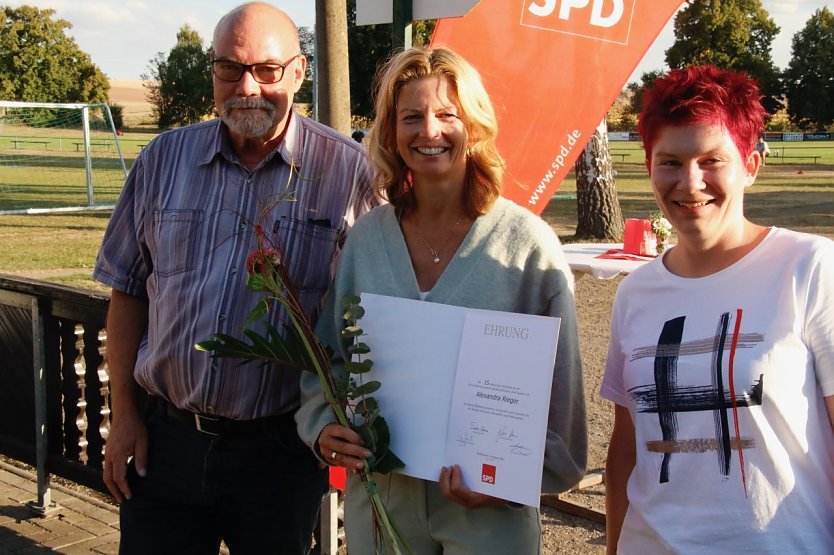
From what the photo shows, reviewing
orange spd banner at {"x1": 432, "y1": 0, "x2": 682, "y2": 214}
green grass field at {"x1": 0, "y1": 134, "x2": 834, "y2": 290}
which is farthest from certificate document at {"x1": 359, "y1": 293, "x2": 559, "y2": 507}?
green grass field at {"x1": 0, "y1": 134, "x2": 834, "y2": 290}

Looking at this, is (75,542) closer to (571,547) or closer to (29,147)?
(571,547)

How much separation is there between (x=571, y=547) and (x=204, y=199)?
9.41 feet

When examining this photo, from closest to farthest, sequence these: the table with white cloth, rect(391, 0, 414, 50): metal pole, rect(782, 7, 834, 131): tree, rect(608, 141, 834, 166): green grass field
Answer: rect(391, 0, 414, 50): metal pole → the table with white cloth → rect(608, 141, 834, 166): green grass field → rect(782, 7, 834, 131): tree

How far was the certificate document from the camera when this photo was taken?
2.18m

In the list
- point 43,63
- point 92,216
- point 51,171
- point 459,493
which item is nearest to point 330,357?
point 459,493

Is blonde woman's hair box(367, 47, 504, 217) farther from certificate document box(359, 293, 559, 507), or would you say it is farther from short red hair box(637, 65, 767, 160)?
short red hair box(637, 65, 767, 160)

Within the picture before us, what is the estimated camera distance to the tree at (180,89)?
62.2 meters

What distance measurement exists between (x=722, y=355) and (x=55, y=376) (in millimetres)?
4105

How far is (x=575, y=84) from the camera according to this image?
426cm

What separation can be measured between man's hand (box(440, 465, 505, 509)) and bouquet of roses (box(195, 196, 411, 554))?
0.13m

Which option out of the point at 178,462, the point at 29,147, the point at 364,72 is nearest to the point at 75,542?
the point at 178,462

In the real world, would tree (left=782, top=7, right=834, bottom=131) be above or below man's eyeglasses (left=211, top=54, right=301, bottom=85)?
above
